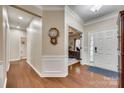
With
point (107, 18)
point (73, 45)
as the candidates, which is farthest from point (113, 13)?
point (73, 45)

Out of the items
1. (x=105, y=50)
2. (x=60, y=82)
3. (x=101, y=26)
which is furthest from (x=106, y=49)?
(x=60, y=82)

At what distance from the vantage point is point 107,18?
6.18 m

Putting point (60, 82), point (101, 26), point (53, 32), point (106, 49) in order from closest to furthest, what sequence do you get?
point (60, 82), point (53, 32), point (106, 49), point (101, 26)

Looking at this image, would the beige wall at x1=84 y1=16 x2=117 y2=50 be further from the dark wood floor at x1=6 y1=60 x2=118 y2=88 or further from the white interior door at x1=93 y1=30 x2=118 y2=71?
the dark wood floor at x1=6 y1=60 x2=118 y2=88

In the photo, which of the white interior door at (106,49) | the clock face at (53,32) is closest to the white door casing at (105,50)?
the white interior door at (106,49)

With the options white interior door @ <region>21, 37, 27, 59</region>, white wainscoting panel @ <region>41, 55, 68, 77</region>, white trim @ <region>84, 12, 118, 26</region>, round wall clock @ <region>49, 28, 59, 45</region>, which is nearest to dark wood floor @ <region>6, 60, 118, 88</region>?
white wainscoting panel @ <region>41, 55, 68, 77</region>

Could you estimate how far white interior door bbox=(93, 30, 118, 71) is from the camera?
587 centimetres

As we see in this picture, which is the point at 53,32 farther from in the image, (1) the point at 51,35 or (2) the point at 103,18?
(2) the point at 103,18

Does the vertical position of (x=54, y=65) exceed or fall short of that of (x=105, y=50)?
it falls short

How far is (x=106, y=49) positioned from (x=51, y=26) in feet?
10.2

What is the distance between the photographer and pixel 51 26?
481cm

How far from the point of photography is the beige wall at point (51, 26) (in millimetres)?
4785

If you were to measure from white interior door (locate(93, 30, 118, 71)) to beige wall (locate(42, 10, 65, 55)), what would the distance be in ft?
8.43
